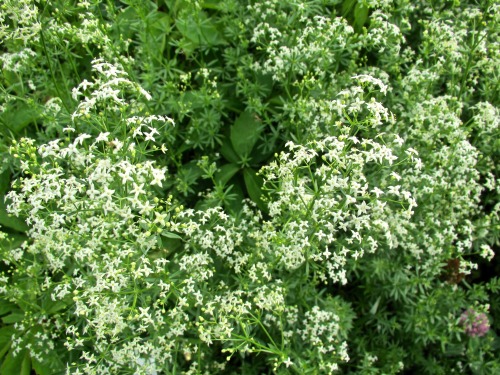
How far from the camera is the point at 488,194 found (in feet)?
16.1

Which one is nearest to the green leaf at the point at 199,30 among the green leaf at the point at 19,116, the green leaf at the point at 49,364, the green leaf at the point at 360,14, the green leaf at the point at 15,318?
the green leaf at the point at 360,14

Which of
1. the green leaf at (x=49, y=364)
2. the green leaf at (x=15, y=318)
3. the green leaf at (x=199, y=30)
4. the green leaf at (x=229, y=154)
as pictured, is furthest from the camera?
the green leaf at (x=229, y=154)

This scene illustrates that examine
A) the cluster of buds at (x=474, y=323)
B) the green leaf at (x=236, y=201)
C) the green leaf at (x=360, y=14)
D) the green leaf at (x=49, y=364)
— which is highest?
the green leaf at (x=360, y=14)

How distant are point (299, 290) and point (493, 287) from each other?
1642 millimetres

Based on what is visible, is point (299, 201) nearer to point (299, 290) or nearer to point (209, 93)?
point (299, 290)

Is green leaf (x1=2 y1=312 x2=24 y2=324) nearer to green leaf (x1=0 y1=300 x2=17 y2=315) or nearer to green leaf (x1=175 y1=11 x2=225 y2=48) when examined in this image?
green leaf (x1=0 y1=300 x2=17 y2=315)

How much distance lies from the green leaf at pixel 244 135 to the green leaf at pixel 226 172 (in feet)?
0.42

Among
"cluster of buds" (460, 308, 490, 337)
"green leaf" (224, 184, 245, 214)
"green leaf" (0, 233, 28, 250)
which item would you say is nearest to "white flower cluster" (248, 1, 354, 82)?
"green leaf" (224, 184, 245, 214)

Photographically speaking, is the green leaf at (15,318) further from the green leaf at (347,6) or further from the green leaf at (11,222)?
the green leaf at (347,6)

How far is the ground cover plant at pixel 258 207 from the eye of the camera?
331 centimetres

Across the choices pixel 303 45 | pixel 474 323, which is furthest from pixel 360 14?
pixel 474 323

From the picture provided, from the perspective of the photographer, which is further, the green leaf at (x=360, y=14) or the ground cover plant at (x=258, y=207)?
the green leaf at (x=360, y=14)

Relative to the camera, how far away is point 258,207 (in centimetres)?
450

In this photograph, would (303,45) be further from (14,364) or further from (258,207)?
(14,364)
